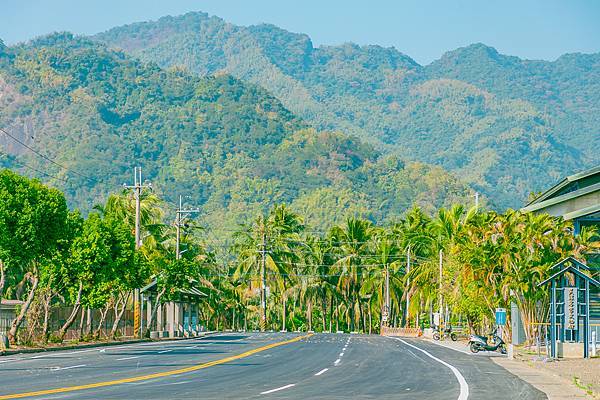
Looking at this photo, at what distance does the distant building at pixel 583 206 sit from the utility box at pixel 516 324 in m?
4.80

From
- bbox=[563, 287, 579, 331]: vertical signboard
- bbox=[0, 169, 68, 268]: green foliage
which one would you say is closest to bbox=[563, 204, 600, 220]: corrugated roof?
bbox=[563, 287, 579, 331]: vertical signboard

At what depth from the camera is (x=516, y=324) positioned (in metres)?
58.0

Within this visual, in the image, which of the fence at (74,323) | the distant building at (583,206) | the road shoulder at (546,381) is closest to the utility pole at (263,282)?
the fence at (74,323)

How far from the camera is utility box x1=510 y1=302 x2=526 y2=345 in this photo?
57.9 meters

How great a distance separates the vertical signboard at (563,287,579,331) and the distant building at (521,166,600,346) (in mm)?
9502

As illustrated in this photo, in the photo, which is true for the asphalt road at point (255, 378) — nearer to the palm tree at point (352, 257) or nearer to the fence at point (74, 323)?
the fence at point (74, 323)

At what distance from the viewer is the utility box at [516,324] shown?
57.9 meters

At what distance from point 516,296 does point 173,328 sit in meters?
27.6

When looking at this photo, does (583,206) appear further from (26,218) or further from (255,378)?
(255,378)

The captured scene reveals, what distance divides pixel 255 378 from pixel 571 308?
18659mm

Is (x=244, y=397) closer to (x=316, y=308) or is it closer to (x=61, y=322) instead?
(x=61, y=322)

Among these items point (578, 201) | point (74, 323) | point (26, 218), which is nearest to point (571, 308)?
point (578, 201)

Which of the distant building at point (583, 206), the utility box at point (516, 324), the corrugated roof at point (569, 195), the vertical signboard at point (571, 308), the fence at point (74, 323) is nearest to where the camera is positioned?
the vertical signboard at point (571, 308)

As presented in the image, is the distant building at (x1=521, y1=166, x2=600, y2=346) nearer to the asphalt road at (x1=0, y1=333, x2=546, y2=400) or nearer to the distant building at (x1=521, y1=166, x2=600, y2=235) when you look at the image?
the distant building at (x1=521, y1=166, x2=600, y2=235)
